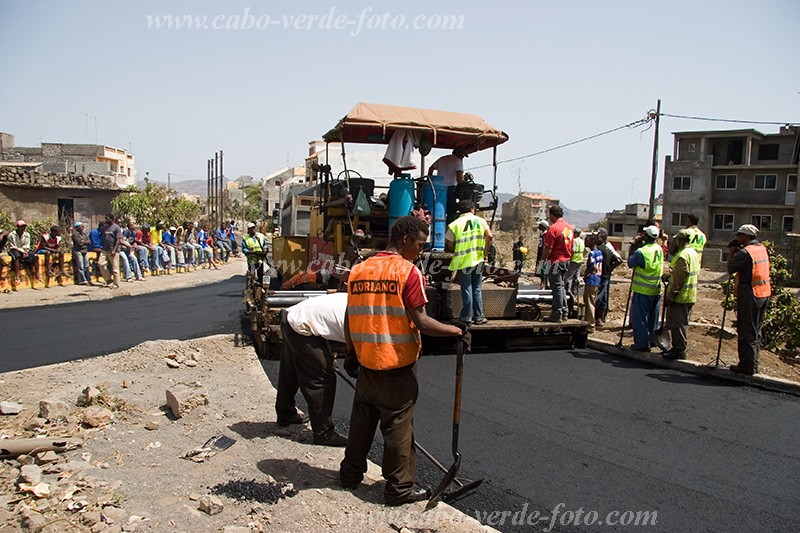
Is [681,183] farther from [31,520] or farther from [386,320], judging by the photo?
[31,520]

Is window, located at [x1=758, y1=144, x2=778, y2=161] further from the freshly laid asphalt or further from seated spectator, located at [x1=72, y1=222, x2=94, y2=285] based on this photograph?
seated spectator, located at [x1=72, y1=222, x2=94, y2=285]

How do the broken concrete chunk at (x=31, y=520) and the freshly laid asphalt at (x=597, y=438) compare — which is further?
the freshly laid asphalt at (x=597, y=438)

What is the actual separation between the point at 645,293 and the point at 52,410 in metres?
6.06

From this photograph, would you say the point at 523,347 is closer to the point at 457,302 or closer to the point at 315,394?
the point at 457,302

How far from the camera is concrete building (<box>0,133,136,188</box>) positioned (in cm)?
4428

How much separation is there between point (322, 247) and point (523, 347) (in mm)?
3053

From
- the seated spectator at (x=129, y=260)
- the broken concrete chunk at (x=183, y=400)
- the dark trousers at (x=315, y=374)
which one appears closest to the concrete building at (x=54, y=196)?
the seated spectator at (x=129, y=260)

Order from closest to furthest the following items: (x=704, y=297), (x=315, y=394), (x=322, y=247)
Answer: (x=315, y=394) → (x=322, y=247) → (x=704, y=297)

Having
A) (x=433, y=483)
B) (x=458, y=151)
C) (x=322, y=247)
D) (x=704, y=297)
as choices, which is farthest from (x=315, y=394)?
(x=704, y=297)

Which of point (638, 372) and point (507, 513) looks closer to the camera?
point (507, 513)

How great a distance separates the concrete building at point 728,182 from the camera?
3847cm

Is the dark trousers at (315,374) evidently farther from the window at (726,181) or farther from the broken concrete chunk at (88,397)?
the window at (726,181)

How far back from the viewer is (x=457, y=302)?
715cm

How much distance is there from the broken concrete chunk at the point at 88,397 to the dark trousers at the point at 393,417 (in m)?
2.42
